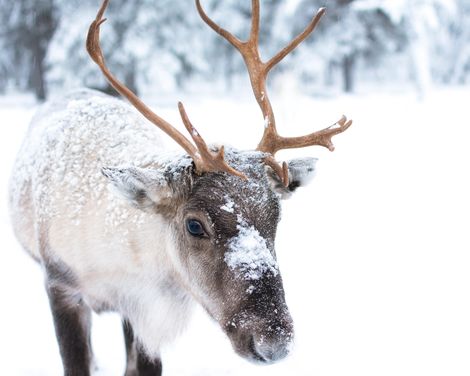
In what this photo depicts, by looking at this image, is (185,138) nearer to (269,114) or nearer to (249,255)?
(269,114)

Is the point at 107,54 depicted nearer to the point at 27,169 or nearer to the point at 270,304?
the point at 27,169

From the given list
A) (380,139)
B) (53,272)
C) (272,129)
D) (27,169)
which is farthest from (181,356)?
(380,139)

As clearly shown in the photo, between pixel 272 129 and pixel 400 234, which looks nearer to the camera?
pixel 272 129

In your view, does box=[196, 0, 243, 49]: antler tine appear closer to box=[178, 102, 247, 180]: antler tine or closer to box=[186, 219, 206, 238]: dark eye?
box=[178, 102, 247, 180]: antler tine

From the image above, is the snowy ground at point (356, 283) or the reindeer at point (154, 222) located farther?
the snowy ground at point (356, 283)

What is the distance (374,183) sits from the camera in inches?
387

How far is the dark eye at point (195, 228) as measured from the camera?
2707 mm

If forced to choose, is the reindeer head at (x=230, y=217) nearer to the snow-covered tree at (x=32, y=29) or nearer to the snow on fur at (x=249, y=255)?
the snow on fur at (x=249, y=255)

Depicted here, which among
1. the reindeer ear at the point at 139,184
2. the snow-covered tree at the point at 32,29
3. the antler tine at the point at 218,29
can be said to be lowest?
the reindeer ear at the point at 139,184

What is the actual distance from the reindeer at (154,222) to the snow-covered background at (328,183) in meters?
0.32

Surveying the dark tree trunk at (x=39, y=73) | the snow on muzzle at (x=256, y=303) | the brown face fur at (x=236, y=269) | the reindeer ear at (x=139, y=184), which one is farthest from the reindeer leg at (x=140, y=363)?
the dark tree trunk at (x=39, y=73)

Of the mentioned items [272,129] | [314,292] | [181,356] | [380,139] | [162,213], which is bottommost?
[181,356]

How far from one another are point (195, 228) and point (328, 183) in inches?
289

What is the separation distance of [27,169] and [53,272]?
1085mm
